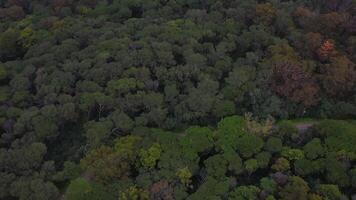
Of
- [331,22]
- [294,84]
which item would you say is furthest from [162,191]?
[331,22]

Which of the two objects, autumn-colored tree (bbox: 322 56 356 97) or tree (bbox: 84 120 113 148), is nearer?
tree (bbox: 84 120 113 148)

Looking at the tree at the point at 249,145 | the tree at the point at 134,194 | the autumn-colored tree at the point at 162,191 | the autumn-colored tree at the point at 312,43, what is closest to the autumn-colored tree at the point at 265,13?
the autumn-colored tree at the point at 312,43

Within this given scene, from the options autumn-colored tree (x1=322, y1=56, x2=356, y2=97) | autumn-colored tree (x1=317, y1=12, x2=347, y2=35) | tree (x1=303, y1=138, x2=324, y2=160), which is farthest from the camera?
autumn-colored tree (x1=317, y1=12, x2=347, y2=35)

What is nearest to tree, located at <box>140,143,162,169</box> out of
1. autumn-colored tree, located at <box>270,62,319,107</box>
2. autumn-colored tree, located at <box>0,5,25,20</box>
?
autumn-colored tree, located at <box>270,62,319,107</box>

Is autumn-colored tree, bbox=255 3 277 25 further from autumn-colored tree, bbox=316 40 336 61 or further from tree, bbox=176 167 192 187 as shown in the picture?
tree, bbox=176 167 192 187

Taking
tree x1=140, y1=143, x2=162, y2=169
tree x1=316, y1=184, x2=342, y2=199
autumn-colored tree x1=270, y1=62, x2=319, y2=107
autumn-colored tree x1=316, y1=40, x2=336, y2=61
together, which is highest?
autumn-colored tree x1=316, y1=40, x2=336, y2=61
